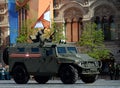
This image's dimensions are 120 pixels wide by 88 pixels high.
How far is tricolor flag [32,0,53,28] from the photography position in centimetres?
5319

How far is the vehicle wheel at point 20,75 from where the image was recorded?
27.6 metres

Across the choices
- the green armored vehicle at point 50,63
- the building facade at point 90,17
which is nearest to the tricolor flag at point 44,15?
the building facade at point 90,17

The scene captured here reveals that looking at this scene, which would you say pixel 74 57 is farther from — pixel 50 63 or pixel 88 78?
pixel 88 78

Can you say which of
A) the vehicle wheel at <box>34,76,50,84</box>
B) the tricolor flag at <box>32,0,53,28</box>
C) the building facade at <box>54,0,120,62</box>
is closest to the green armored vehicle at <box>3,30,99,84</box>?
the vehicle wheel at <box>34,76,50,84</box>

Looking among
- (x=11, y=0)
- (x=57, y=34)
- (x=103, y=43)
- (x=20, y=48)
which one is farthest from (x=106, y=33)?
(x=20, y=48)

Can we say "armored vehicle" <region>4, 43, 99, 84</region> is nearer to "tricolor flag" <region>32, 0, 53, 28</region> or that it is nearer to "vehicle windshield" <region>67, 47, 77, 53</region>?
"vehicle windshield" <region>67, 47, 77, 53</region>

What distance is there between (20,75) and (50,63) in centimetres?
200

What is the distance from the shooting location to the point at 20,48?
91.5ft

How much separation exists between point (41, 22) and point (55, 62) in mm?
26862

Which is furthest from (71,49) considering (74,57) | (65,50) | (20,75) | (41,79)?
(20,75)

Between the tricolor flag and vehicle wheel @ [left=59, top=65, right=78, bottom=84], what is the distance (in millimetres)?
26893

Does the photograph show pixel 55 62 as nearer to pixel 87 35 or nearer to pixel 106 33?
pixel 87 35

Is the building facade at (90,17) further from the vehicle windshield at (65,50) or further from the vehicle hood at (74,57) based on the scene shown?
the vehicle hood at (74,57)

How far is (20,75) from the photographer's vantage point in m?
27.7
